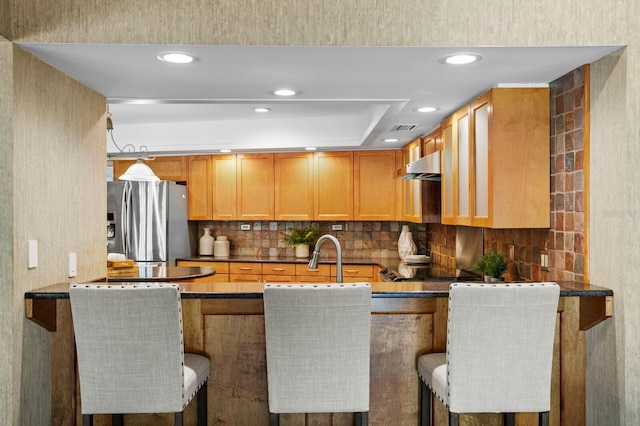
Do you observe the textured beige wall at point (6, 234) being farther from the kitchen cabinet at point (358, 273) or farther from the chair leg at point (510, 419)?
the kitchen cabinet at point (358, 273)

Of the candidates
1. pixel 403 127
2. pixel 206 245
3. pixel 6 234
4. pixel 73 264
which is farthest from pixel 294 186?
pixel 6 234

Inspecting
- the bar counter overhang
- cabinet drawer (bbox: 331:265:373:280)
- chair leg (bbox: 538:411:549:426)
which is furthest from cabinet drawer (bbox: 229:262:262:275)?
chair leg (bbox: 538:411:549:426)

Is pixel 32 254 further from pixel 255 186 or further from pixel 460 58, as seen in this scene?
pixel 255 186

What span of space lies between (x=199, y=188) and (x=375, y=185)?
79.6 inches

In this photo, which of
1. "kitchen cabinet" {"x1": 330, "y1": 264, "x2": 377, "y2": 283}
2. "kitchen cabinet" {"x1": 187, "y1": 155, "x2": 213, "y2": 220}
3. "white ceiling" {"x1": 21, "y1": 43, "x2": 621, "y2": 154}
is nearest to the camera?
"white ceiling" {"x1": 21, "y1": 43, "x2": 621, "y2": 154}

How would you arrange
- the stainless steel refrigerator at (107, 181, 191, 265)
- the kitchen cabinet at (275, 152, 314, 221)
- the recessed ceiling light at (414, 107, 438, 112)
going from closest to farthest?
the recessed ceiling light at (414, 107, 438, 112) → the stainless steel refrigerator at (107, 181, 191, 265) → the kitchen cabinet at (275, 152, 314, 221)

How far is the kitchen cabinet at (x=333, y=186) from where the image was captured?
565cm

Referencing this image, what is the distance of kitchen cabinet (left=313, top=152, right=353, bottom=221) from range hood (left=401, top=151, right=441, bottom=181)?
1570mm

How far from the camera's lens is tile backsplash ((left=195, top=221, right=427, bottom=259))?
592 centimetres

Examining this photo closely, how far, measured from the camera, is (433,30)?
7.11ft

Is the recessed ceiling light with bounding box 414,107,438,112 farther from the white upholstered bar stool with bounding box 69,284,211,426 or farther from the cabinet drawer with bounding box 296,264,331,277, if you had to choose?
the cabinet drawer with bounding box 296,264,331,277

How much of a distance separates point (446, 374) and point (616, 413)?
844 mm

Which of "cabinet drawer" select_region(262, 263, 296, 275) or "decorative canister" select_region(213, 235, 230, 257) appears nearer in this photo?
"cabinet drawer" select_region(262, 263, 296, 275)

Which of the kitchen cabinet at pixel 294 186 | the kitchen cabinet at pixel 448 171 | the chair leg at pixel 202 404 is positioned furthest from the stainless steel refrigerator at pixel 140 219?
the chair leg at pixel 202 404
